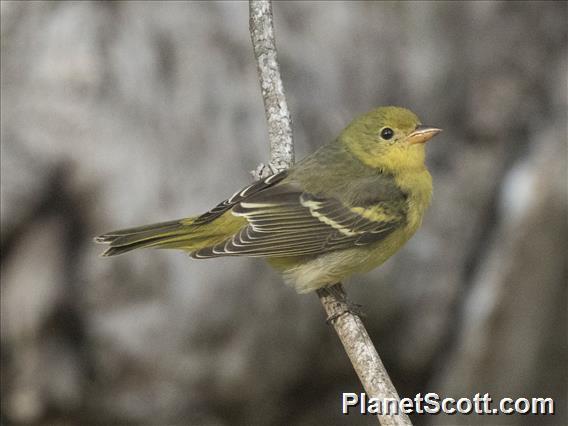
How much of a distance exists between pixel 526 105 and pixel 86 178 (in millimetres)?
3345

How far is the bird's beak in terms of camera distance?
471 centimetres

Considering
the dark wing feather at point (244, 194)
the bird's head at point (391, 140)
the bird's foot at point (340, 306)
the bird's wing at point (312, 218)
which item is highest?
the bird's head at point (391, 140)

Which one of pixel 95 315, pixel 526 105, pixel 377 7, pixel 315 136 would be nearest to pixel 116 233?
pixel 95 315

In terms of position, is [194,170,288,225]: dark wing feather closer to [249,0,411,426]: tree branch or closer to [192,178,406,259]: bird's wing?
[192,178,406,259]: bird's wing

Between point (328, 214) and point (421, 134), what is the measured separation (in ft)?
2.03

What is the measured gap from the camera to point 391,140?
4824 millimetres

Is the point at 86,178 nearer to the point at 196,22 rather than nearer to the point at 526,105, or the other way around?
the point at 196,22

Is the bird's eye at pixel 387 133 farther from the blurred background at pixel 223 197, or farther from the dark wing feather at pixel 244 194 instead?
the blurred background at pixel 223 197

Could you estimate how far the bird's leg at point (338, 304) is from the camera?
443 centimetres

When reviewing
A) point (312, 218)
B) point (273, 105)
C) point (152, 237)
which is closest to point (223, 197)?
Answer: point (273, 105)

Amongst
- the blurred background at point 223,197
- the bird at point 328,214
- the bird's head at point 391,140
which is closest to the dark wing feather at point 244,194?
the bird at point 328,214

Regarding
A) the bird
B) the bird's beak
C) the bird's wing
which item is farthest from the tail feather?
the bird's beak

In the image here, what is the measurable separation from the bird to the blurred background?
1336 millimetres

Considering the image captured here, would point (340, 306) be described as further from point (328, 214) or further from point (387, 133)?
point (387, 133)
